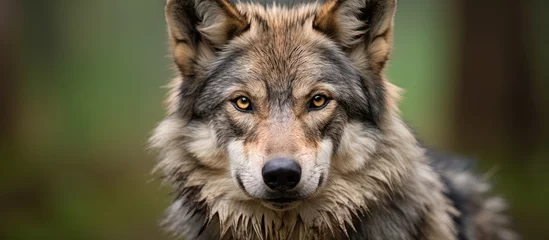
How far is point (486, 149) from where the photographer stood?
9.95 metres

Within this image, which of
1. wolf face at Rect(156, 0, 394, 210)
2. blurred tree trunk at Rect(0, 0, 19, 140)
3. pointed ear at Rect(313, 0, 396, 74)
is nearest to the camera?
wolf face at Rect(156, 0, 394, 210)

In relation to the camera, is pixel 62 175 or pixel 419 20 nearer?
pixel 62 175

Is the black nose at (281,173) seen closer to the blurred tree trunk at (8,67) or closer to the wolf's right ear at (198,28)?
the wolf's right ear at (198,28)

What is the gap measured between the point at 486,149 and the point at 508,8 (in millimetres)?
1830

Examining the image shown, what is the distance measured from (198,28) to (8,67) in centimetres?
504

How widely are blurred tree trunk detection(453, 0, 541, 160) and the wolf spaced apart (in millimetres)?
5012

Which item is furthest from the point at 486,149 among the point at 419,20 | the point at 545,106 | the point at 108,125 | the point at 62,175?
the point at 419,20

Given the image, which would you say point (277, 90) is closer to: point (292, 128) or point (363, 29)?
point (292, 128)

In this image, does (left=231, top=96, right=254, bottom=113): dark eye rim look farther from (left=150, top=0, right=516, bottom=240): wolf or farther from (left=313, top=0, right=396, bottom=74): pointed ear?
(left=313, top=0, right=396, bottom=74): pointed ear

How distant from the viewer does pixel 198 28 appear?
5.03 metres

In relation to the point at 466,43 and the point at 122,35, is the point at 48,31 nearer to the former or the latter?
the point at 466,43

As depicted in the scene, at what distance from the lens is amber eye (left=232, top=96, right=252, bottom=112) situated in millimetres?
4691

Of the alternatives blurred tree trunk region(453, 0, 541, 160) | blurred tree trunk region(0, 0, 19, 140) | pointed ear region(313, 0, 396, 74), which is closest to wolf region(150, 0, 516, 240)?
pointed ear region(313, 0, 396, 74)

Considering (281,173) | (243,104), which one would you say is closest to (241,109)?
(243,104)
